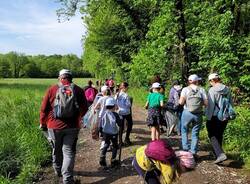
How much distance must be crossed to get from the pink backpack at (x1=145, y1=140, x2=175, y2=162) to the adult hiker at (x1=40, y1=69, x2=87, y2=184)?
137 inches

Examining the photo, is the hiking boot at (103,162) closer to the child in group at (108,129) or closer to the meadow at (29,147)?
the child in group at (108,129)

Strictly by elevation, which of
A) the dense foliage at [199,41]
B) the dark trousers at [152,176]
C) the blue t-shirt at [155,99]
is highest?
the dense foliage at [199,41]

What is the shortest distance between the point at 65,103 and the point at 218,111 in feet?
11.0

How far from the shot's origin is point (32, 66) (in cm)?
14838

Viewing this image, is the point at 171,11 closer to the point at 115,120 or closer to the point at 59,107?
the point at 115,120

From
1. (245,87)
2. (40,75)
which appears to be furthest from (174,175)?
(40,75)

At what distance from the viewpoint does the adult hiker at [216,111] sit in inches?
366

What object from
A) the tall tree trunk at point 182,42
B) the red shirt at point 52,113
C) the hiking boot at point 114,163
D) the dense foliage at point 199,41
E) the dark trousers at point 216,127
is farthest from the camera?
the tall tree trunk at point 182,42

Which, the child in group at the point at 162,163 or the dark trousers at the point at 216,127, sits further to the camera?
the dark trousers at the point at 216,127

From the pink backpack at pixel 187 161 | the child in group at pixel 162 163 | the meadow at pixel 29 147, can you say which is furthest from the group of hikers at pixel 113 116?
the meadow at pixel 29 147

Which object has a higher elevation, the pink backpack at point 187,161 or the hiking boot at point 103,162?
the pink backpack at point 187,161

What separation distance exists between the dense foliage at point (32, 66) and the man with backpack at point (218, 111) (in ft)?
430

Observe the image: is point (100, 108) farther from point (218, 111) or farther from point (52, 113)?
point (218, 111)

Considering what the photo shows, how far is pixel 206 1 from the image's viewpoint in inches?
707
